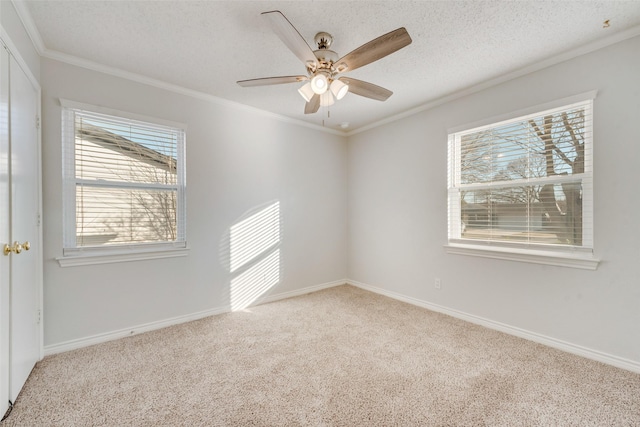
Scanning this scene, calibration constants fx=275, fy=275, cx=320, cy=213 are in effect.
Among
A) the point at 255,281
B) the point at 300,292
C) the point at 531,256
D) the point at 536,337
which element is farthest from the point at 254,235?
the point at 536,337

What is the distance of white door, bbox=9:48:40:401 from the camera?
168 cm

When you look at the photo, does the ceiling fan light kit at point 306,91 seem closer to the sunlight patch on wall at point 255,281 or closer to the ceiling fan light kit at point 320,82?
the ceiling fan light kit at point 320,82

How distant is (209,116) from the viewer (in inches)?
120

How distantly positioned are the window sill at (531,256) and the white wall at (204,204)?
1887 mm

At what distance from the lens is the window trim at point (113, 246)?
229 cm

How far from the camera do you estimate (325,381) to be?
187 cm

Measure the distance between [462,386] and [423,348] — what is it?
51 centimetres

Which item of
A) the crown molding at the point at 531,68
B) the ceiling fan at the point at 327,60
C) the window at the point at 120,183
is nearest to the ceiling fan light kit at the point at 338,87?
the ceiling fan at the point at 327,60

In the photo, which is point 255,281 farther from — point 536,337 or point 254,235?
point 536,337

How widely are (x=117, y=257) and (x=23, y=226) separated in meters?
0.75

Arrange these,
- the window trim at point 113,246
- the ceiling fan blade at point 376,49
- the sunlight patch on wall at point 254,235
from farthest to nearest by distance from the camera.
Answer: the sunlight patch on wall at point 254,235 < the window trim at point 113,246 < the ceiling fan blade at point 376,49

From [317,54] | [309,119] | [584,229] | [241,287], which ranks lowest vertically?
[241,287]

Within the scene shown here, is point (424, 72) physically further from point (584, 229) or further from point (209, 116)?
point (209, 116)

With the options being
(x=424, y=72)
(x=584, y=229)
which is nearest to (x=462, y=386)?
(x=584, y=229)
